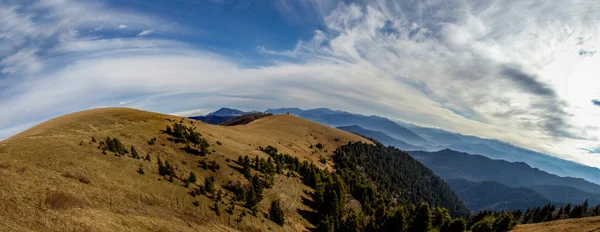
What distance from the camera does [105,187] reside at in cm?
5144

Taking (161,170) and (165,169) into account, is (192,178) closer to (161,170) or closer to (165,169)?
(165,169)

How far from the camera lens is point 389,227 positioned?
245ft

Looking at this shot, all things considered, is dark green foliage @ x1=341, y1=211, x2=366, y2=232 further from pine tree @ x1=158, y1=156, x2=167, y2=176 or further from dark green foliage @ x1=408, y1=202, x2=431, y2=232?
pine tree @ x1=158, y1=156, x2=167, y2=176

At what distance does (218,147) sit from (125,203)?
4717cm

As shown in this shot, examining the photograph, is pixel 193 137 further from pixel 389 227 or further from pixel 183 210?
pixel 389 227

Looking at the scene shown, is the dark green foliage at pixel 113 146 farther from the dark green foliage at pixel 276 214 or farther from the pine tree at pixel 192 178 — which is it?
the dark green foliage at pixel 276 214

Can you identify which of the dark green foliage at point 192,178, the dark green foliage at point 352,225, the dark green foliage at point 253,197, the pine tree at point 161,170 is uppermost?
the pine tree at point 161,170

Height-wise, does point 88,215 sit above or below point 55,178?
below


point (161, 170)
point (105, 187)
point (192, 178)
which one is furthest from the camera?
point (192, 178)

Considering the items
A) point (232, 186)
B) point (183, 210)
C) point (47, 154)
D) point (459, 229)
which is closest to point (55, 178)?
point (47, 154)

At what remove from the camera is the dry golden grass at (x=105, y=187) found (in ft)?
130

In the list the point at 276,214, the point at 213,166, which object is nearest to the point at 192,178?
Result: the point at 213,166

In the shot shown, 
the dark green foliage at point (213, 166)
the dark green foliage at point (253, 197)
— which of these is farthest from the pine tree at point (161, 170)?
the dark green foliage at point (253, 197)

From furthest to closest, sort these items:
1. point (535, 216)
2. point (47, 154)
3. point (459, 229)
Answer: point (535, 216) → point (459, 229) → point (47, 154)
